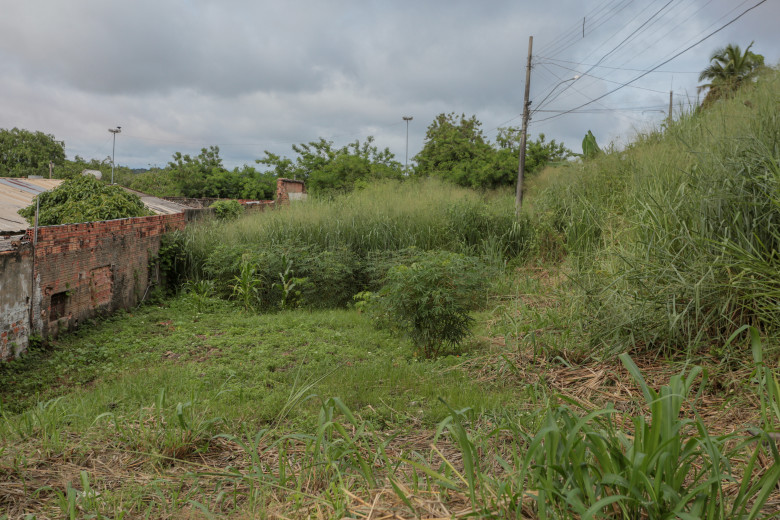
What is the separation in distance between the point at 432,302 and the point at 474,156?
822 inches

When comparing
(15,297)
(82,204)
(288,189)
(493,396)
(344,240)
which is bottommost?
(493,396)

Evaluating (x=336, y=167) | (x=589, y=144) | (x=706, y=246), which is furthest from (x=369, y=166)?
(x=706, y=246)

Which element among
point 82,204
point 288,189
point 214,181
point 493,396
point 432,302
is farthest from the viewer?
point 214,181

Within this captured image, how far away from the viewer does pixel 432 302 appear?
564 centimetres

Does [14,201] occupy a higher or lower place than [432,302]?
higher

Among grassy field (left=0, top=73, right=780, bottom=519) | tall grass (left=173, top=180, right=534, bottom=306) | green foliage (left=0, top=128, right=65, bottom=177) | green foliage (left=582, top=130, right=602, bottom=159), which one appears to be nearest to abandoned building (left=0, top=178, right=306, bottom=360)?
grassy field (left=0, top=73, right=780, bottom=519)

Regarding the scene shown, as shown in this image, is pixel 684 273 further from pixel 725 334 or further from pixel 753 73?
pixel 753 73

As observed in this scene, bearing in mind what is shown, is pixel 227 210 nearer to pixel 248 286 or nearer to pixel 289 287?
pixel 248 286

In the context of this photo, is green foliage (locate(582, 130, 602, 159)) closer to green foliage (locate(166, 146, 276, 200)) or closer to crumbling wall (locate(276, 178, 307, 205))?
crumbling wall (locate(276, 178, 307, 205))

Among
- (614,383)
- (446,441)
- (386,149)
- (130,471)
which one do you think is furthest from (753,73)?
(386,149)

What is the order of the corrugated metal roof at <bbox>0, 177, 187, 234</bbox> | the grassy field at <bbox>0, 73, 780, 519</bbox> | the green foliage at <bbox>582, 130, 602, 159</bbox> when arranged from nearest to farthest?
the grassy field at <bbox>0, 73, 780, 519</bbox> → the corrugated metal roof at <bbox>0, 177, 187, 234</bbox> → the green foliage at <bbox>582, 130, 602, 159</bbox>

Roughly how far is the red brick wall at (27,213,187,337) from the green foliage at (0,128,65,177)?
31.7 metres

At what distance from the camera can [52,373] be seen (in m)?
5.87

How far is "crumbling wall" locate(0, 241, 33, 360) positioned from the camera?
6.10 metres
